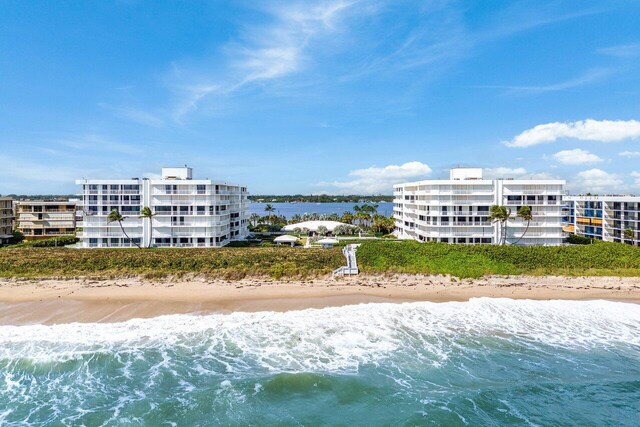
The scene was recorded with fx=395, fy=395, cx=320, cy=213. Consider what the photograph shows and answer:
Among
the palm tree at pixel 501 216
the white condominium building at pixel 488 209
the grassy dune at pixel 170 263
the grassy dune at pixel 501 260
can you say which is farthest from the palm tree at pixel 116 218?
the palm tree at pixel 501 216

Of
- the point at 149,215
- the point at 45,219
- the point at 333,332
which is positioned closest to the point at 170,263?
the point at 149,215

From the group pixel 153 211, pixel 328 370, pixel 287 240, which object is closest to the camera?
pixel 328 370

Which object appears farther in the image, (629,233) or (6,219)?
(6,219)

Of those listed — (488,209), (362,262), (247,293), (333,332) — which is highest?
(488,209)

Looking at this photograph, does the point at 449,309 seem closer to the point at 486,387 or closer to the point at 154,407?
the point at 486,387

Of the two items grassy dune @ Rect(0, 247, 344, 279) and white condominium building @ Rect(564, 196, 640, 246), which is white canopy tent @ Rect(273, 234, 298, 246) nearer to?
grassy dune @ Rect(0, 247, 344, 279)

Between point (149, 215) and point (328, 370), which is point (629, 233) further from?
point (149, 215)

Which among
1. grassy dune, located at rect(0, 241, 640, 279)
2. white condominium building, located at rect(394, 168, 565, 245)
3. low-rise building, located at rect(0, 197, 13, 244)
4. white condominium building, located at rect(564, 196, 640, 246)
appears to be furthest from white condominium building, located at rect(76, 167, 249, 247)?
white condominium building, located at rect(564, 196, 640, 246)
